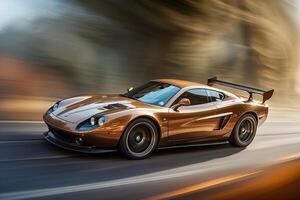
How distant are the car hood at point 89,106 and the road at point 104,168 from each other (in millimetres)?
513

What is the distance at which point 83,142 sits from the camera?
6488 mm

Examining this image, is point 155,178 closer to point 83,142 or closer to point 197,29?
point 83,142

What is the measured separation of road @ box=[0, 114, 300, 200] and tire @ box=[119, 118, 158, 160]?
0.13 metres

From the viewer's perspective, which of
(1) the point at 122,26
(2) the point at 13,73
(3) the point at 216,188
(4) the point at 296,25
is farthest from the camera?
(4) the point at 296,25

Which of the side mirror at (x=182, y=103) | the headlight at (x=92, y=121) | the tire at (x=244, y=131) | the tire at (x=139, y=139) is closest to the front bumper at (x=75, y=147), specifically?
the tire at (x=139, y=139)

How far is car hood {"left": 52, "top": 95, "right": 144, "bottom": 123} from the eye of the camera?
265 inches

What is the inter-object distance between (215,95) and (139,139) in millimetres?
2007

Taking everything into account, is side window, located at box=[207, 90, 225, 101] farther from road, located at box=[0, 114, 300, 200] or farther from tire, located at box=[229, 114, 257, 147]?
road, located at box=[0, 114, 300, 200]

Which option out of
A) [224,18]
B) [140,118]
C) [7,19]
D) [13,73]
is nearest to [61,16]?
[7,19]

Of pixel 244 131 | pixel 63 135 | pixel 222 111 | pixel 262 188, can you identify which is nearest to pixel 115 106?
pixel 63 135

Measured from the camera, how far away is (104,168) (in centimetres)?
621

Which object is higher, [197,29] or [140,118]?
[197,29]

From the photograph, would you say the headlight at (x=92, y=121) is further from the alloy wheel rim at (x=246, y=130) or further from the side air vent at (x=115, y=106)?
the alloy wheel rim at (x=246, y=130)

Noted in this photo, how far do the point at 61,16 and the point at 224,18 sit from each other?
335 inches
